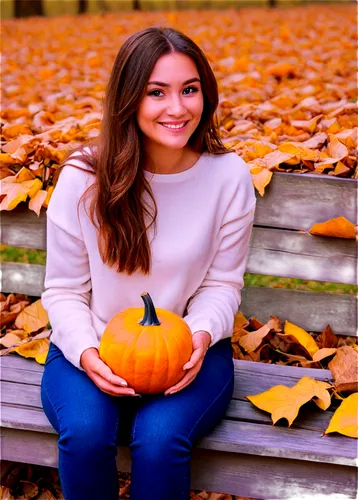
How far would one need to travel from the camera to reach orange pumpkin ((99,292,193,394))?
5.71 ft

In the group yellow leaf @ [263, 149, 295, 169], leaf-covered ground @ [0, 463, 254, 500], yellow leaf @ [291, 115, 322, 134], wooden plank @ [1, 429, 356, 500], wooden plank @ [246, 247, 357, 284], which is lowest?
leaf-covered ground @ [0, 463, 254, 500]

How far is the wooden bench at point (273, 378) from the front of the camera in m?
1.89

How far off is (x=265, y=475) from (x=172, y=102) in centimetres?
111

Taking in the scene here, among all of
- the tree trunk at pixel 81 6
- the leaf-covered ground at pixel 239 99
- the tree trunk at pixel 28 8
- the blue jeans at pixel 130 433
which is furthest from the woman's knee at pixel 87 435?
the tree trunk at pixel 81 6

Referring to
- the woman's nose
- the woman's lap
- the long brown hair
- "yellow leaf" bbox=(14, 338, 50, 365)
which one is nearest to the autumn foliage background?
"yellow leaf" bbox=(14, 338, 50, 365)

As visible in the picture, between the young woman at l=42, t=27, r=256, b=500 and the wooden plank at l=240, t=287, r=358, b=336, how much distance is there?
592mm

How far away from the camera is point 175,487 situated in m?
1.71

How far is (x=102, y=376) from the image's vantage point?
70.4 inches

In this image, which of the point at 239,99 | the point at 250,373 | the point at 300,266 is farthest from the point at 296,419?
the point at 239,99

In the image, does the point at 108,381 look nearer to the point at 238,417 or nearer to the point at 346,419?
the point at 238,417

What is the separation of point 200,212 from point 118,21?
10.5 metres

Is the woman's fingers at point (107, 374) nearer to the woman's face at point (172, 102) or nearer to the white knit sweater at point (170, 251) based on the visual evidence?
the white knit sweater at point (170, 251)

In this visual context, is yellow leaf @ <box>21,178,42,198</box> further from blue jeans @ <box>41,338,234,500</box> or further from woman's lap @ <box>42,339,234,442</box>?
blue jeans @ <box>41,338,234,500</box>

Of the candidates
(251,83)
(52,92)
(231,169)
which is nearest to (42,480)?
(231,169)
